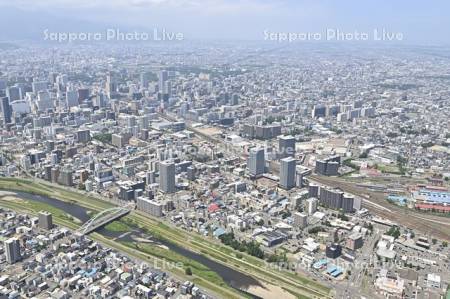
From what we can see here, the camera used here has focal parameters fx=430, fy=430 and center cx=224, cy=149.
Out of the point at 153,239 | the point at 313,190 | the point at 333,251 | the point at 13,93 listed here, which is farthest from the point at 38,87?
the point at 333,251

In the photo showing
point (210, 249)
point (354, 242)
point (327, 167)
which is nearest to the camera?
point (354, 242)

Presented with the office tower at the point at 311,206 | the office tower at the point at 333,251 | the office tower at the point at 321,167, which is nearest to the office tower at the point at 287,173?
the office tower at the point at 311,206

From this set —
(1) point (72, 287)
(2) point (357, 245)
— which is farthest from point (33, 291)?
(2) point (357, 245)

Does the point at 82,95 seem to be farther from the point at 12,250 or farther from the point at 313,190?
the point at 12,250

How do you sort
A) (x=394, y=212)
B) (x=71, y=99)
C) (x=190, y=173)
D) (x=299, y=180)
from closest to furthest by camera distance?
(x=394, y=212)
(x=299, y=180)
(x=190, y=173)
(x=71, y=99)

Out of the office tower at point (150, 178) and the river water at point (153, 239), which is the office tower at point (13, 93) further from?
the office tower at point (150, 178)

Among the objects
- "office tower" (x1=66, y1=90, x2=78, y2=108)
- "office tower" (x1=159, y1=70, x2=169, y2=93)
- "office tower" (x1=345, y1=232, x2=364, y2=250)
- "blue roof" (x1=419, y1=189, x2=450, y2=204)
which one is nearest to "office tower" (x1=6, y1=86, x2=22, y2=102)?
"office tower" (x1=66, y1=90, x2=78, y2=108)

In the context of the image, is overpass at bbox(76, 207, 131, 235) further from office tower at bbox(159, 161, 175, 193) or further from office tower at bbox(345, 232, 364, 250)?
office tower at bbox(345, 232, 364, 250)
